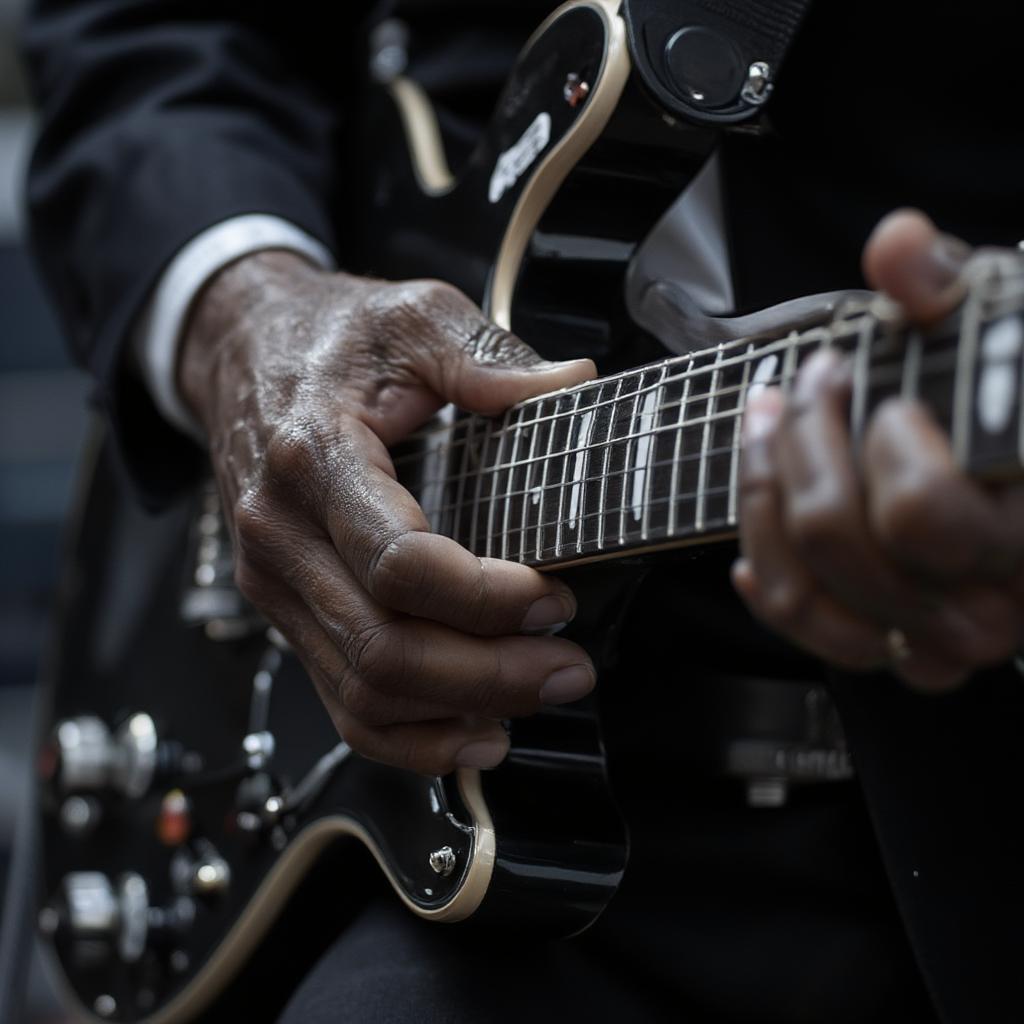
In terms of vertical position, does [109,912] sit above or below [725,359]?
below

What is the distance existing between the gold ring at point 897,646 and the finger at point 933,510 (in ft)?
0.14

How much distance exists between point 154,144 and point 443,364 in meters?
0.51

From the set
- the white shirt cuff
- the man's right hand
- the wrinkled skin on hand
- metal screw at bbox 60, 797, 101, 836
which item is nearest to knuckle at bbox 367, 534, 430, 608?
the man's right hand

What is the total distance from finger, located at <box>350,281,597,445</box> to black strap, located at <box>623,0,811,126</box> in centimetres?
17

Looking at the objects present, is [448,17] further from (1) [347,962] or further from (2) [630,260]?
(1) [347,962]

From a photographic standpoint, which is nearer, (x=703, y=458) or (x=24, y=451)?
(x=703, y=458)

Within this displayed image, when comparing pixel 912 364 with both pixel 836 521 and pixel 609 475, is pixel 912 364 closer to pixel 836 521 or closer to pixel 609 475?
pixel 836 521

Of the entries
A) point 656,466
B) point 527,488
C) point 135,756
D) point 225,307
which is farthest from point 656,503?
point 135,756

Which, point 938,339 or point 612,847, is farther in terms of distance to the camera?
point 612,847

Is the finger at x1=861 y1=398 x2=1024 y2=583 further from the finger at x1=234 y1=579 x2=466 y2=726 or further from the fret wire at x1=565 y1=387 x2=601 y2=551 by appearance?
the finger at x1=234 y1=579 x2=466 y2=726

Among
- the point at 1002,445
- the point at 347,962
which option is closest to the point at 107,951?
the point at 347,962

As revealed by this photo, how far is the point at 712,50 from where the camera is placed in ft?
2.50

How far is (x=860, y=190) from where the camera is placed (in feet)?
2.77

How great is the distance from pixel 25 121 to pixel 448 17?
14.5 feet
